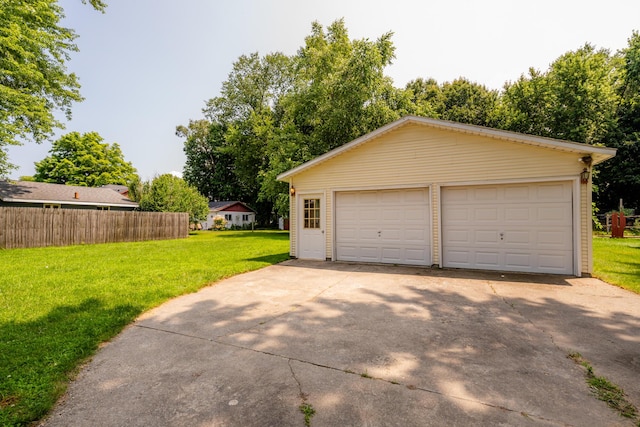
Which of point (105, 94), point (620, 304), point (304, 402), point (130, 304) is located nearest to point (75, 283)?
point (130, 304)

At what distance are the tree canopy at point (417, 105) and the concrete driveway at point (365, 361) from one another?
16.6 meters

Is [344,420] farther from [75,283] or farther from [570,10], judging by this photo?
[570,10]

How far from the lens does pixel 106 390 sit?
2.55 metres

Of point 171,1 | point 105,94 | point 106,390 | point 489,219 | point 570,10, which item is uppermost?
point 171,1

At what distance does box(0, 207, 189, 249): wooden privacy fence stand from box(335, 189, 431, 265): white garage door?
13.7 metres

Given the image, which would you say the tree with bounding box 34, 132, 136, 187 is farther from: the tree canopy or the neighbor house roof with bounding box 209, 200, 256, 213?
the tree canopy

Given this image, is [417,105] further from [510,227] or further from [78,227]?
[78,227]

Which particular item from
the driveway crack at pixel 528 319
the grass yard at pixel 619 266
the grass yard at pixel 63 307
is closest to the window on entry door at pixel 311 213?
the grass yard at pixel 63 307

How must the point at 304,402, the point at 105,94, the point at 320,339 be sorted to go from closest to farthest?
the point at 304,402 → the point at 320,339 → the point at 105,94

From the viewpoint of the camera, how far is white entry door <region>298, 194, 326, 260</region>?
9609 millimetres

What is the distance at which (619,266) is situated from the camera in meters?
7.73

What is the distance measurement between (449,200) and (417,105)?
53.0 ft

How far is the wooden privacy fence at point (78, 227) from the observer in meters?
12.6

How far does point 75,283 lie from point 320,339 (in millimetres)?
5911
